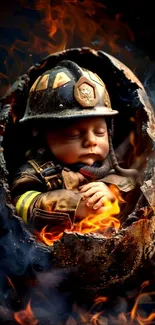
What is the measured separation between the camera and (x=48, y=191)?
12.1 ft

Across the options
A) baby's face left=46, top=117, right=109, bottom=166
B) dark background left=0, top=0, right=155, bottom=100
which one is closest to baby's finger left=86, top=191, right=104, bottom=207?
baby's face left=46, top=117, right=109, bottom=166

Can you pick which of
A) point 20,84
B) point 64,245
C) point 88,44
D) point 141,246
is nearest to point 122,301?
point 141,246

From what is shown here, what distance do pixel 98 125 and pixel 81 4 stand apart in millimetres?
1388

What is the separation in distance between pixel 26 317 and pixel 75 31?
7.45ft

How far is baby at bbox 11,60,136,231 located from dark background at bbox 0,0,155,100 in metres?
0.94

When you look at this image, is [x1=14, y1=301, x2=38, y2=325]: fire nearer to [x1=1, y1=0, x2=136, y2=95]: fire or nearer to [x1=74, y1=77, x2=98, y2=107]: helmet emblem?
[x1=74, y1=77, x2=98, y2=107]: helmet emblem

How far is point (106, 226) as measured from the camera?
3.58 m

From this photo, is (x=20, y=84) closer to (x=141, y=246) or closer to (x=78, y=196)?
(x=78, y=196)

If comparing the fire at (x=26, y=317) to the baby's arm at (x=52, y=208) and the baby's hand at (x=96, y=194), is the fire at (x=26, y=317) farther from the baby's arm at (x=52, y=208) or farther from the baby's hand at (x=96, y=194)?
the baby's hand at (x=96, y=194)

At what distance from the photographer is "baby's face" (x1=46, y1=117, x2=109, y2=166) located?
3746 millimetres

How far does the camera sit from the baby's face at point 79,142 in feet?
12.3

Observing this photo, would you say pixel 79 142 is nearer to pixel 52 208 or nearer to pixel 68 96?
pixel 68 96

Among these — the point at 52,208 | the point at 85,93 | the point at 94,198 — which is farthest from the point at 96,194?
the point at 85,93

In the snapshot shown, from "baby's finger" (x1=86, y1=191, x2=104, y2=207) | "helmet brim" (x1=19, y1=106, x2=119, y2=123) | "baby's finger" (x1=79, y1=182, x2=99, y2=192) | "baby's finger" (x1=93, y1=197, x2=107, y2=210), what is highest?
"helmet brim" (x1=19, y1=106, x2=119, y2=123)
